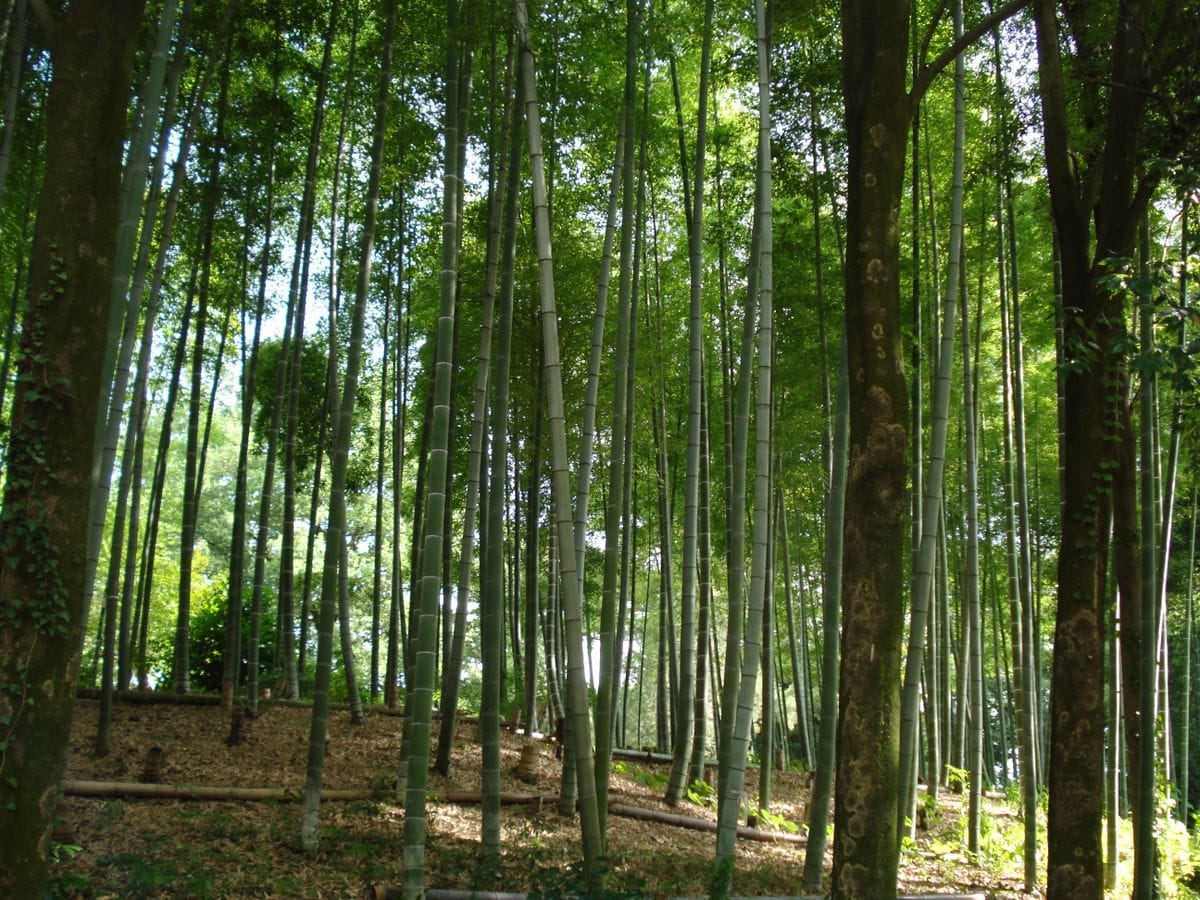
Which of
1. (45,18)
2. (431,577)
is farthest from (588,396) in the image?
(45,18)

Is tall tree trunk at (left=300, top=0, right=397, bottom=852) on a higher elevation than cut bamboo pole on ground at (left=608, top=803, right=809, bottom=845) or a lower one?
higher

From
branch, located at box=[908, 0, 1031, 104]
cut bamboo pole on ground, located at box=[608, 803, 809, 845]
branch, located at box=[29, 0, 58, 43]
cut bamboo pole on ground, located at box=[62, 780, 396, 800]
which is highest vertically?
branch, located at box=[908, 0, 1031, 104]

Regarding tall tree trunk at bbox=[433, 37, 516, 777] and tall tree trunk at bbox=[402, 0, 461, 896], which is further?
tall tree trunk at bbox=[433, 37, 516, 777]

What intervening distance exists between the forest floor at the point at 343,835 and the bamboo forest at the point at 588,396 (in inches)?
1.5

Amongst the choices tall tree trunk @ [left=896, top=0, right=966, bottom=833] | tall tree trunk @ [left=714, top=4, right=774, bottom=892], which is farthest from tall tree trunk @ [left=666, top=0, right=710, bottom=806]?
tall tree trunk @ [left=896, top=0, right=966, bottom=833]

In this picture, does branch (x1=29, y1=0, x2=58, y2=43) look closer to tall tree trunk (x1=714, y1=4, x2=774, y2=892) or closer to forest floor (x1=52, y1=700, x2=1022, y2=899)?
tall tree trunk (x1=714, y1=4, x2=774, y2=892)

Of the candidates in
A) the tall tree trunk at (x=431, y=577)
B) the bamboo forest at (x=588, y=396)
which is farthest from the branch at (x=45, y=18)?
the tall tree trunk at (x=431, y=577)

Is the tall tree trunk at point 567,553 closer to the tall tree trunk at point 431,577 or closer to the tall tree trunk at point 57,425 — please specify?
the tall tree trunk at point 431,577

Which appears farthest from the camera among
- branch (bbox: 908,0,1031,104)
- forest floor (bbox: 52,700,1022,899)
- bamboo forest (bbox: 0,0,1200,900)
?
forest floor (bbox: 52,700,1022,899)

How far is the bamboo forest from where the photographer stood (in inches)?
126

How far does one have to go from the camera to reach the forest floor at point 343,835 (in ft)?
13.2

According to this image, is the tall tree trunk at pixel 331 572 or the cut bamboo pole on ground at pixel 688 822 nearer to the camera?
the tall tree trunk at pixel 331 572

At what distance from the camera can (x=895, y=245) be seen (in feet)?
11.4

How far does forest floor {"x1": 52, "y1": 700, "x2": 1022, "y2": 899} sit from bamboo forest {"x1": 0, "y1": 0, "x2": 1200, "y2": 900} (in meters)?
0.04
